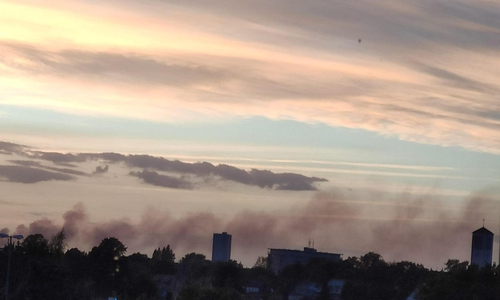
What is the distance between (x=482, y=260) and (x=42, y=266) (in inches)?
4015

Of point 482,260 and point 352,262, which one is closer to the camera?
point 482,260

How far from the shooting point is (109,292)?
143 m

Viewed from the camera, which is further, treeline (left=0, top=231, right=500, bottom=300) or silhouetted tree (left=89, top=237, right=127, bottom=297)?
silhouetted tree (left=89, top=237, right=127, bottom=297)

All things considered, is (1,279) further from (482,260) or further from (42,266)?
(482,260)

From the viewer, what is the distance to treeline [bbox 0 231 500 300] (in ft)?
308

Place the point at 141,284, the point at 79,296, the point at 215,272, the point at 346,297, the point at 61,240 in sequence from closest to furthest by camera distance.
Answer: the point at 79,296 → the point at 61,240 → the point at 141,284 → the point at 346,297 → the point at 215,272

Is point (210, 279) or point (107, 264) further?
point (210, 279)

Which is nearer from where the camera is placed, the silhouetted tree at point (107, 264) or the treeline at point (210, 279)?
the treeline at point (210, 279)

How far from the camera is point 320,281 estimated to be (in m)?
184

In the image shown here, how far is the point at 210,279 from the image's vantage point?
17512 centimetres

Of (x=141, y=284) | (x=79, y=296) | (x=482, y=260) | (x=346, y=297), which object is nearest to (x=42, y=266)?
(x=79, y=296)

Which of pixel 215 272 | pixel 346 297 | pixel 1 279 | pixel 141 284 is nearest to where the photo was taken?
pixel 1 279

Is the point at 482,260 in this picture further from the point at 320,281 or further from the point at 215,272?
the point at 215,272

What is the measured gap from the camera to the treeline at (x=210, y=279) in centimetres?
9375
